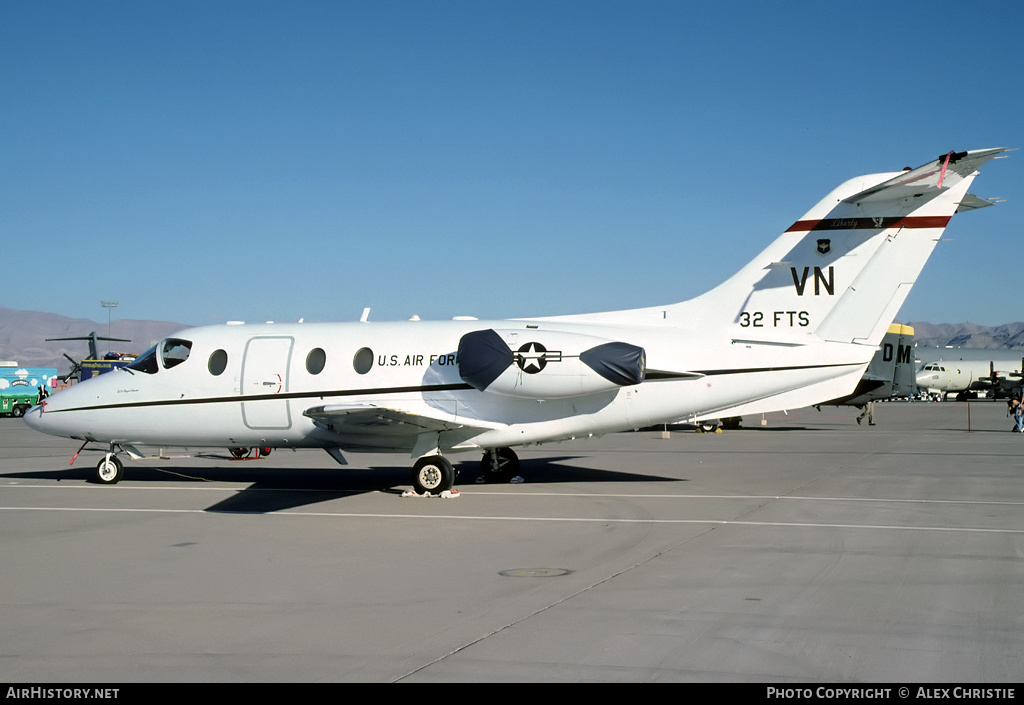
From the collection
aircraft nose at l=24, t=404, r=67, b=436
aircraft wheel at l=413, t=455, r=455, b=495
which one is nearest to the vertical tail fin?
aircraft wheel at l=413, t=455, r=455, b=495

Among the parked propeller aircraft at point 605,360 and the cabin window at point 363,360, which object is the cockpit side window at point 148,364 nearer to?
the parked propeller aircraft at point 605,360

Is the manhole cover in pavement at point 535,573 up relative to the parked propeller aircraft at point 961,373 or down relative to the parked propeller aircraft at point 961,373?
down

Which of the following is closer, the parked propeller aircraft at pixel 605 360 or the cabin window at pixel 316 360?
the parked propeller aircraft at pixel 605 360

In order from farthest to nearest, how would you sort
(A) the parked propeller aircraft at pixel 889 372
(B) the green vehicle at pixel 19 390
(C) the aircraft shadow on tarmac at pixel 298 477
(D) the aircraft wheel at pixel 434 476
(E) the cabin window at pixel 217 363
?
(B) the green vehicle at pixel 19 390, (A) the parked propeller aircraft at pixel 889 372, (E) the cabin window at pixel 217 363, (C) the aircraft shadow on tarmac at pixel 298 477, (D) the aircraft wheel at pixel 434 476

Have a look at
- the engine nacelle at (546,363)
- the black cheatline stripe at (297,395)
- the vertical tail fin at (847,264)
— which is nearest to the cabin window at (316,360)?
the black cheatline stripe at (297,395)

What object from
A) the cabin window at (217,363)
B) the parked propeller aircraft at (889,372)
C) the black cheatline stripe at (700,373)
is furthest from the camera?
the parked propeller aircraft at (889,372)

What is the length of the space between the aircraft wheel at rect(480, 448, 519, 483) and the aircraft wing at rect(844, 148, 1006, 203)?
25.5 ft

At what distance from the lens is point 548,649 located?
244 inches

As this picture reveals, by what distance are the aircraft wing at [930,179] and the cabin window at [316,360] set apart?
926 cm

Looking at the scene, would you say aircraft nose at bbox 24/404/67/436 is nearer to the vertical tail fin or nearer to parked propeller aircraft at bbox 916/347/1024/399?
the vertical tail fin

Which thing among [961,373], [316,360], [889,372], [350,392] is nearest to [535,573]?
[350,392]

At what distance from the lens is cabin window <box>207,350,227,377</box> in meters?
→ 16.6

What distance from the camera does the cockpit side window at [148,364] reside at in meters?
17.0
